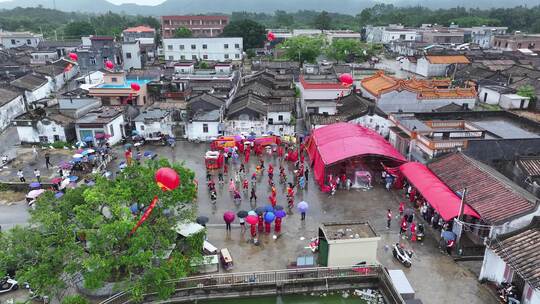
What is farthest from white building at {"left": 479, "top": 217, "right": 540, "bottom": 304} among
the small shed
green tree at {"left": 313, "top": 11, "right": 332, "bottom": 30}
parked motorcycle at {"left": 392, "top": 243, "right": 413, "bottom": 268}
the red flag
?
green tree at {"left": 313, "top": 11, "right": 332, "bottom": 30}

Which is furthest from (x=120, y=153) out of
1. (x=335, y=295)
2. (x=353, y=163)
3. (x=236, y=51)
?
(x=236, y=51)

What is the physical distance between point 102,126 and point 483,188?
26570 mm

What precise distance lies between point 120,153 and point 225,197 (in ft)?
38.2

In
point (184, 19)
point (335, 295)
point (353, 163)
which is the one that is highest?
point (184, 19)

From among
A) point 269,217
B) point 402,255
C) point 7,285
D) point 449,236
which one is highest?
point 269,217

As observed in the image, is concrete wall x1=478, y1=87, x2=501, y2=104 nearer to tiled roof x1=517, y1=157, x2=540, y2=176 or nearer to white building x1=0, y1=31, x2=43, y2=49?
tiled roof x1=517, y1=157, x2=540, y2=176

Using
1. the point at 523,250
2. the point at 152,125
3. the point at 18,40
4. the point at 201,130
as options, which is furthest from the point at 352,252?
the point at 18,40

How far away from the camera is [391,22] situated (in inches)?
5064

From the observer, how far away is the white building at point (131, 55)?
60.5m

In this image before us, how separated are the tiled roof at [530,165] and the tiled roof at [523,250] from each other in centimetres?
551

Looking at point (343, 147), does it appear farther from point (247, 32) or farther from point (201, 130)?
point (247, 32)

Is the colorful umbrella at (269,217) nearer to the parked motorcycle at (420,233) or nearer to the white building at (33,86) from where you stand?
the parked motorcycle at (420,233)

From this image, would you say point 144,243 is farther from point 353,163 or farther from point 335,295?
point 353,163

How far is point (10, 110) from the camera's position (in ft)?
125
